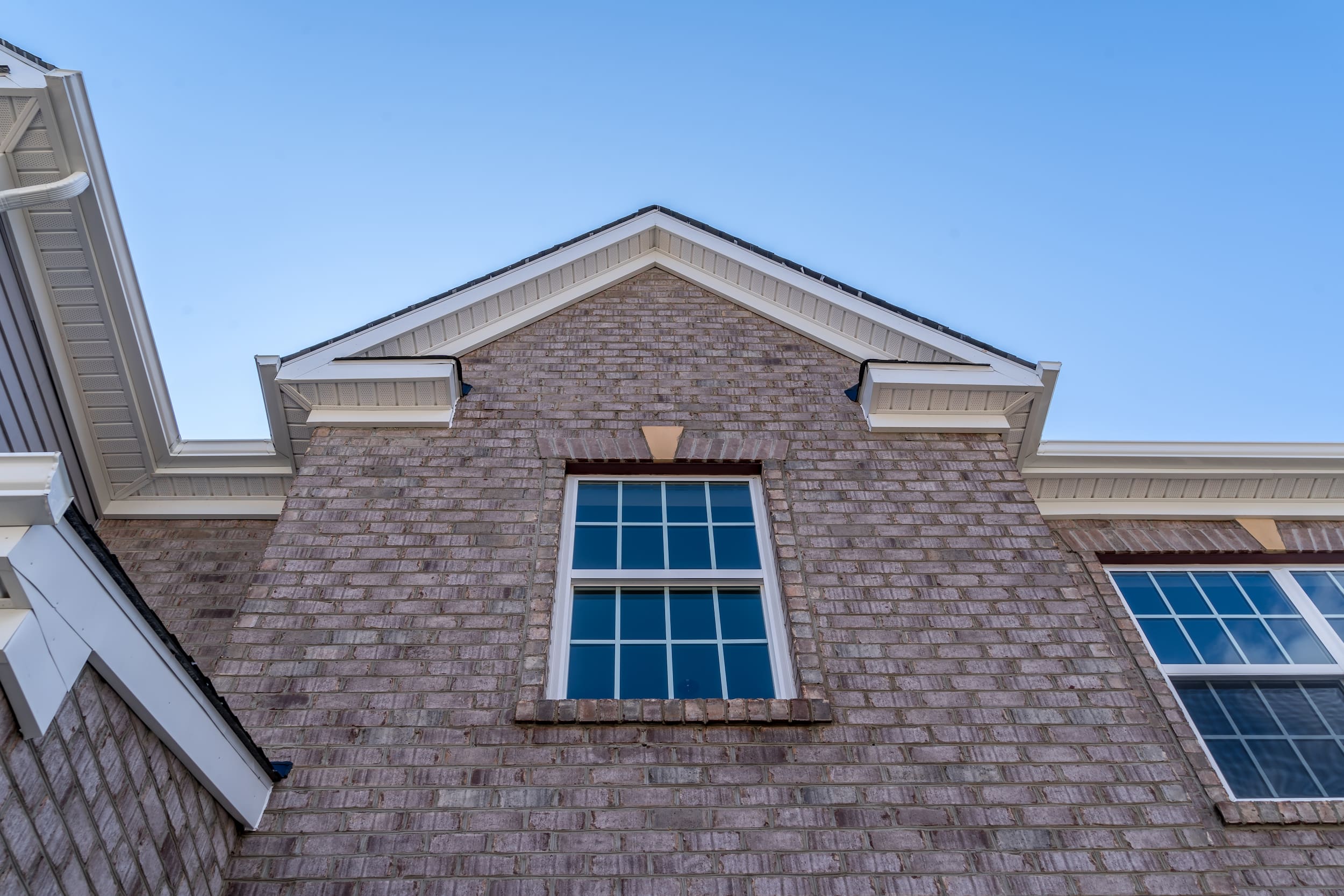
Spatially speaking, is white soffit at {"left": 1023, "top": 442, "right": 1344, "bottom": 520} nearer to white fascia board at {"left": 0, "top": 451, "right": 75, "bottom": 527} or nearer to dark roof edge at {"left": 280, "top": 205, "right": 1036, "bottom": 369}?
dark roof edge at {"left": 280, "top": 205, "right": 1036, "bottom": 369}

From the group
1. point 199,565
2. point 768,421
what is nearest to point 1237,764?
point 768,421

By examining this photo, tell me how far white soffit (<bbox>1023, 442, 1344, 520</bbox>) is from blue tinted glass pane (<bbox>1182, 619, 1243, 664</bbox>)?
1.14 m

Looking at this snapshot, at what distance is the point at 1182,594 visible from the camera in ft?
21.5

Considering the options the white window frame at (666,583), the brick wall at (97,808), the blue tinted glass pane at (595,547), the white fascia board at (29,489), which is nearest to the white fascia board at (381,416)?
the white window frame at (666,583)

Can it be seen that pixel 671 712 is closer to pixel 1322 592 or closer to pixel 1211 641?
pixel 1211 641

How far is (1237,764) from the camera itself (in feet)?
18.0

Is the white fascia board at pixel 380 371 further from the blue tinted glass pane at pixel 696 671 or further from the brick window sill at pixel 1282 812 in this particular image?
the brick window sill at pixel 1282 812

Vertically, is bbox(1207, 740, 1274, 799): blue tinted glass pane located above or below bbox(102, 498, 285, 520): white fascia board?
below

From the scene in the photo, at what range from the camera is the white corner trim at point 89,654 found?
101 inches

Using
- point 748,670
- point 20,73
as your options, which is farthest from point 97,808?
point 20,73

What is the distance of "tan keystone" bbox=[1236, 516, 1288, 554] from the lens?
22.6 ft

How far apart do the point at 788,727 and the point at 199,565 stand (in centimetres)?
450

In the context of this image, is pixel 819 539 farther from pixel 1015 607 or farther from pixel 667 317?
pixel 667 317

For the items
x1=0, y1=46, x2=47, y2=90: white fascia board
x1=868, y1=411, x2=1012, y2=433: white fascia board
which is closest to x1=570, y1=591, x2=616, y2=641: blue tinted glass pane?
x1=868, y1=411, x2=1012, y2=433: white fascia board
